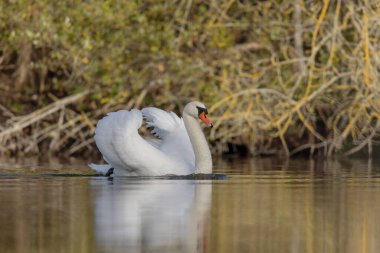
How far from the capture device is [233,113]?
21.5m

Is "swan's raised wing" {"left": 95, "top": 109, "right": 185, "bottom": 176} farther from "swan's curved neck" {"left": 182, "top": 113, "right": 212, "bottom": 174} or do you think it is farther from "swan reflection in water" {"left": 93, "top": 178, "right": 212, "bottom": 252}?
"swan reflection in water" {"left": 93, "top": 178, "right": 212, "bottom": 252}

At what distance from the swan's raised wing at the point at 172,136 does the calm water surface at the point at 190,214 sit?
2.12 ft

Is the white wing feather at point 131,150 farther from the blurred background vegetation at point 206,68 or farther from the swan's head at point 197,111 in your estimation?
the blurred background vegetation at point 206,68

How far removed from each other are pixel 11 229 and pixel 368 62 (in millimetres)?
12065

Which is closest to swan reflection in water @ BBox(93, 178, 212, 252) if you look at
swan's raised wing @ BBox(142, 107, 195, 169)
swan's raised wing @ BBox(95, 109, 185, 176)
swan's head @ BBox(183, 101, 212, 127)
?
swan's raised wing @ BBox(95, 109, 185, 176)

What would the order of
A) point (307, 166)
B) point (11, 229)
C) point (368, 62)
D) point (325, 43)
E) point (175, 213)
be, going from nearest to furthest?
point (11, 229) → point (175, 213) → point (307, 166) → point (368, 62) → point (325, 43)

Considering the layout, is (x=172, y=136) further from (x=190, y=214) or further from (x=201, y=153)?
(x=190, y=214)

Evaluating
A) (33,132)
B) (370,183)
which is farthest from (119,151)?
(33,132)

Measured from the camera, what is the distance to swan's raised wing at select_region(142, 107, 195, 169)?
1484 cm

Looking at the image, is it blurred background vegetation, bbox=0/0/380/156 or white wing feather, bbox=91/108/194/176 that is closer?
white wing feather, bbox=91/108/194/176

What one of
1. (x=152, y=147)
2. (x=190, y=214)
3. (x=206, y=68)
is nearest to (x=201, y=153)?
(x=152, y=147)

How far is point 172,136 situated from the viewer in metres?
15.4

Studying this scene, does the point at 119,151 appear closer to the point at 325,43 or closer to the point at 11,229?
the point at 11,229

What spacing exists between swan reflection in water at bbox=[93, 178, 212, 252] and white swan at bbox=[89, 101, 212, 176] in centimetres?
49
